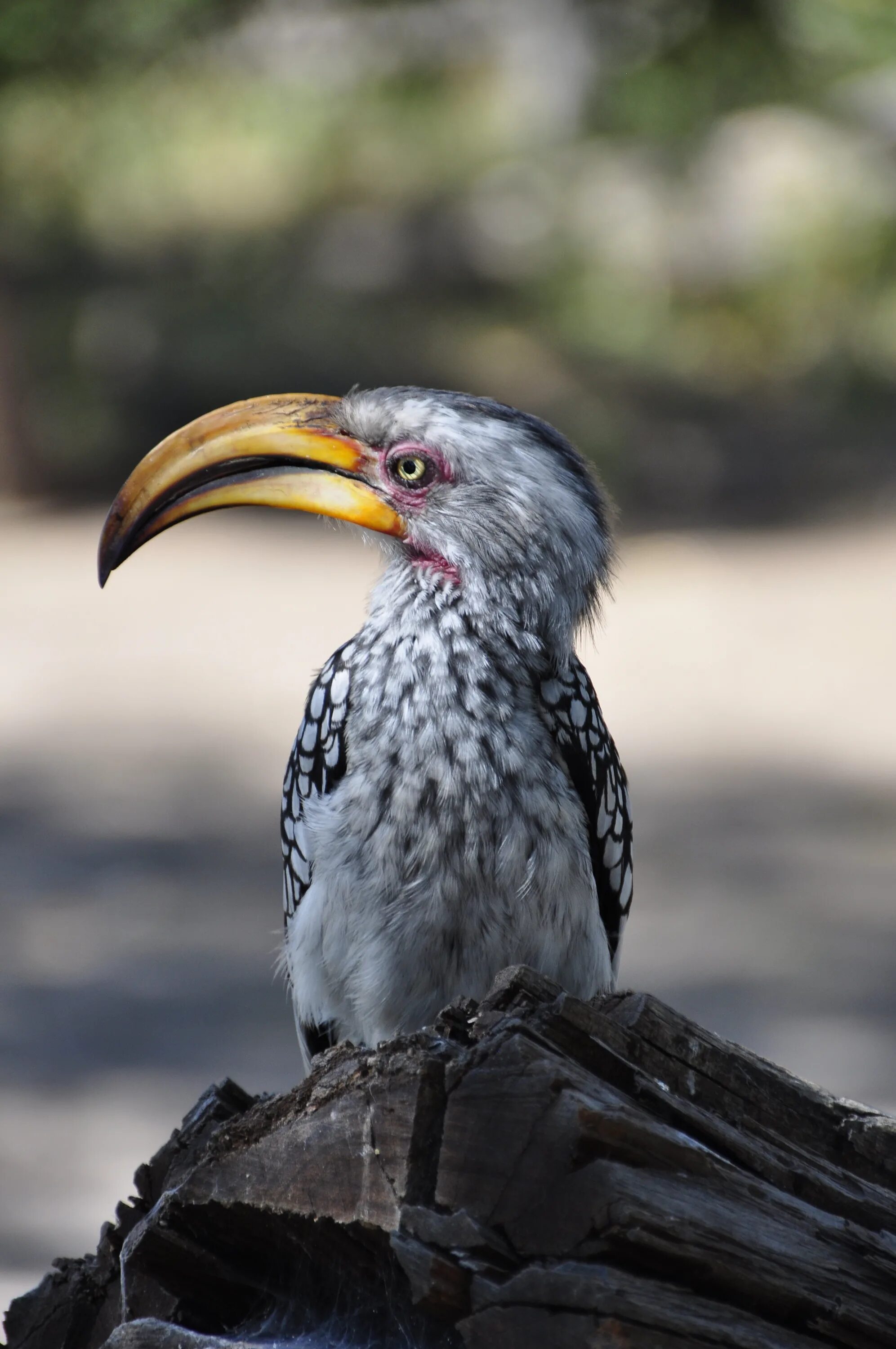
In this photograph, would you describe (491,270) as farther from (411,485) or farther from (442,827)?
(442,827)

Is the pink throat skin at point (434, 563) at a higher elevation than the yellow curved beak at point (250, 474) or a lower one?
lower

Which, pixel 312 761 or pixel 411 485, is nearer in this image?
pixel 411 485

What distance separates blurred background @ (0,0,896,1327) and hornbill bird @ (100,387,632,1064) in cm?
80

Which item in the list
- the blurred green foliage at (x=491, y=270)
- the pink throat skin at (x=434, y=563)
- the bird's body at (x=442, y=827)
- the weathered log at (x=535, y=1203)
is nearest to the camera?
the weathered log at (x=535, y=1203)

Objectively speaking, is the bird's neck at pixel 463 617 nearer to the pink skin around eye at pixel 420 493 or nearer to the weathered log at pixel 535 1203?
the pink skin around eye at pixel 420 493

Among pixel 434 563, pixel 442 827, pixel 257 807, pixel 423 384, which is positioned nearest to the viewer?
pixel 442 827

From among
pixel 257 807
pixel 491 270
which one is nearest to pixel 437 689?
pixel 257 807

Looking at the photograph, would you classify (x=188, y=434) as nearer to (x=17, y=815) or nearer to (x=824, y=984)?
(x=824, y=984)

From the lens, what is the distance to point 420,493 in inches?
85.2

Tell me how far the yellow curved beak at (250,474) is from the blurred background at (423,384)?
0.99m

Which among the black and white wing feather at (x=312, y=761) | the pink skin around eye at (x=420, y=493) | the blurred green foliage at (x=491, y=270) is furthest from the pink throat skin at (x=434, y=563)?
the blurred green foliage at (x=491, y=270)

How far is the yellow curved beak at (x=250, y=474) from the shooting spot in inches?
83.1

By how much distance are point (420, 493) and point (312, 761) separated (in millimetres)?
442

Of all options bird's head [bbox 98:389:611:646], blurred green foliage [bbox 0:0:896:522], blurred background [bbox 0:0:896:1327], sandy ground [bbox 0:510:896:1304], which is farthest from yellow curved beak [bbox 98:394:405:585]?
blurred green foliage [bbox 0:0:896:522]
